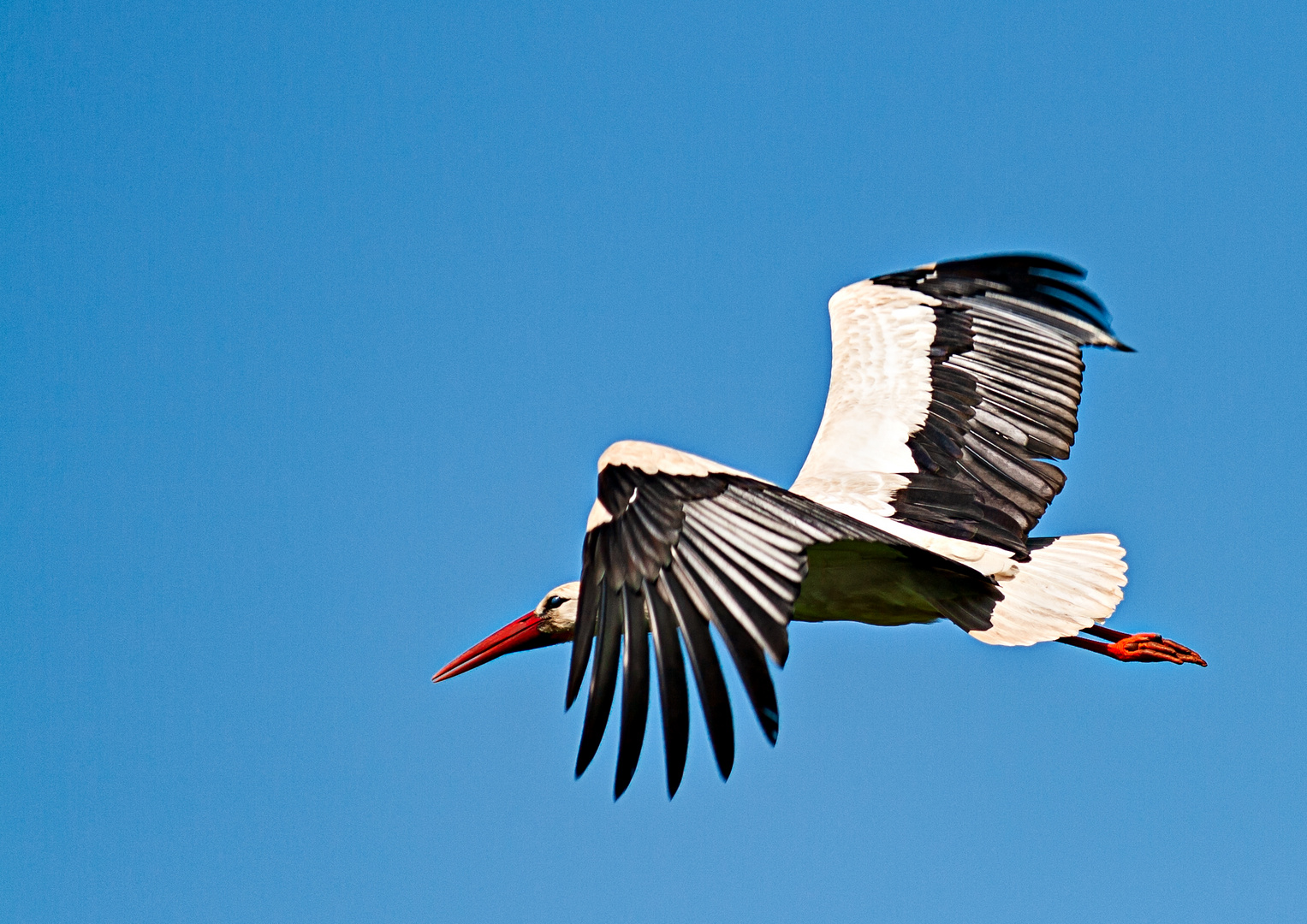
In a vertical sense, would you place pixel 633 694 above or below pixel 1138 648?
below

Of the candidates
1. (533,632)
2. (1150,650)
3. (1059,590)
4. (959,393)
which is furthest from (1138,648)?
(533,632)

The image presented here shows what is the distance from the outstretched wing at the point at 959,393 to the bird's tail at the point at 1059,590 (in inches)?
7.9

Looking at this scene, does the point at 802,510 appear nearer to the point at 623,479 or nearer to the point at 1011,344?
the point at 623,479

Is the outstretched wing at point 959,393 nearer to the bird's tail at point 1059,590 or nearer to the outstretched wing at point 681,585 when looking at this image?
the bird's tail at point 1059,590

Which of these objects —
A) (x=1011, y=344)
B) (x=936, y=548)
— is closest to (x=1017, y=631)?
(x=936, y=548)

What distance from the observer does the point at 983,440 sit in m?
8.67

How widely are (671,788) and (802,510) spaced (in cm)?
154

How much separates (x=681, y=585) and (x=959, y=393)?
165 inches

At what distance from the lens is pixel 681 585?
5.26m

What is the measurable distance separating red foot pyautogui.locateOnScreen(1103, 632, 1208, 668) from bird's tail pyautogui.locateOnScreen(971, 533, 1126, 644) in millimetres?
528

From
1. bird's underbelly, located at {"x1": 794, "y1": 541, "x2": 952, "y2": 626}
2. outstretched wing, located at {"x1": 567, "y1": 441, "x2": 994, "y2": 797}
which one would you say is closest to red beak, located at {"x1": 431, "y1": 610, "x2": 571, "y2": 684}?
bird's underbelly, located at {"x1": 794, "y1": 541, "x2": 952, "y2": 626}

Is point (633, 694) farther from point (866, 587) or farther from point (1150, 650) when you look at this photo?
point (1150, 650)

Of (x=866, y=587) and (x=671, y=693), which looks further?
(x=866, y=587)

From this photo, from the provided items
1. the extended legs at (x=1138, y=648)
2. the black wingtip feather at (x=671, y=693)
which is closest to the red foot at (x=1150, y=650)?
the extended legs at (x=1138, y=648)
